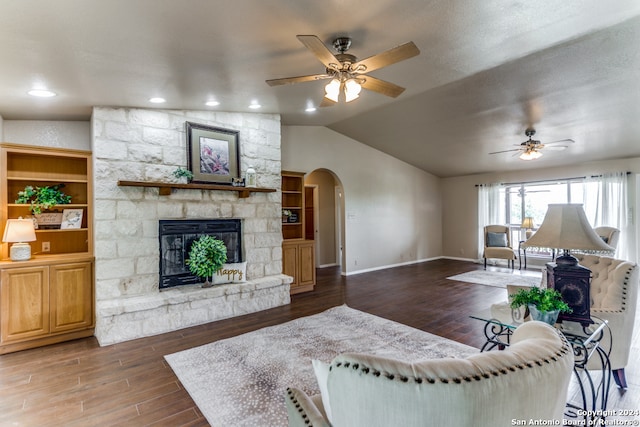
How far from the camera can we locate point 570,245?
197 cm

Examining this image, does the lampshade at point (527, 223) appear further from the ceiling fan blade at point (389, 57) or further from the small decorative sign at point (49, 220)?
the small decorative sign at point (49, 220)

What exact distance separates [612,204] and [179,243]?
818 cm

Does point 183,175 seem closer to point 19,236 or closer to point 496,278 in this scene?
point 19,236

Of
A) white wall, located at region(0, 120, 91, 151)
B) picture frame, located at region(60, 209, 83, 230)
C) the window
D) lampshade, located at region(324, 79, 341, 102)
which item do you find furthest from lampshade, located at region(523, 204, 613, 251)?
the window

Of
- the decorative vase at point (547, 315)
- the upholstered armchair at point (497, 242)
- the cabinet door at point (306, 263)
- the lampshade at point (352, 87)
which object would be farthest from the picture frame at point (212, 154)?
the upholstered armchair at point (497, 242)

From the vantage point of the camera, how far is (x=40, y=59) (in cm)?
251

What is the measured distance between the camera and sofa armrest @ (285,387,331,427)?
1199 mm

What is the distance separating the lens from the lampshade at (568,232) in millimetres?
1986

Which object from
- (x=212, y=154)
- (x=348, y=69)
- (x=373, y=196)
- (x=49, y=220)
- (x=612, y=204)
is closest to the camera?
(x=348, y=69)

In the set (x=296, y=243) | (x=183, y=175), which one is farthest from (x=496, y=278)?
(x=183, y=175)

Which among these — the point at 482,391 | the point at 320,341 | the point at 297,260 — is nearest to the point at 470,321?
the point at 320,341

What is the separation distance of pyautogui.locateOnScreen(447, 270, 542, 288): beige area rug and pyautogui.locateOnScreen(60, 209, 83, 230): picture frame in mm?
6413

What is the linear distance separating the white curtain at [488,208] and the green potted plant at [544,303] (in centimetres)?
695

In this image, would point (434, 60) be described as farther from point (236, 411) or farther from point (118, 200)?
point (118, 200)
